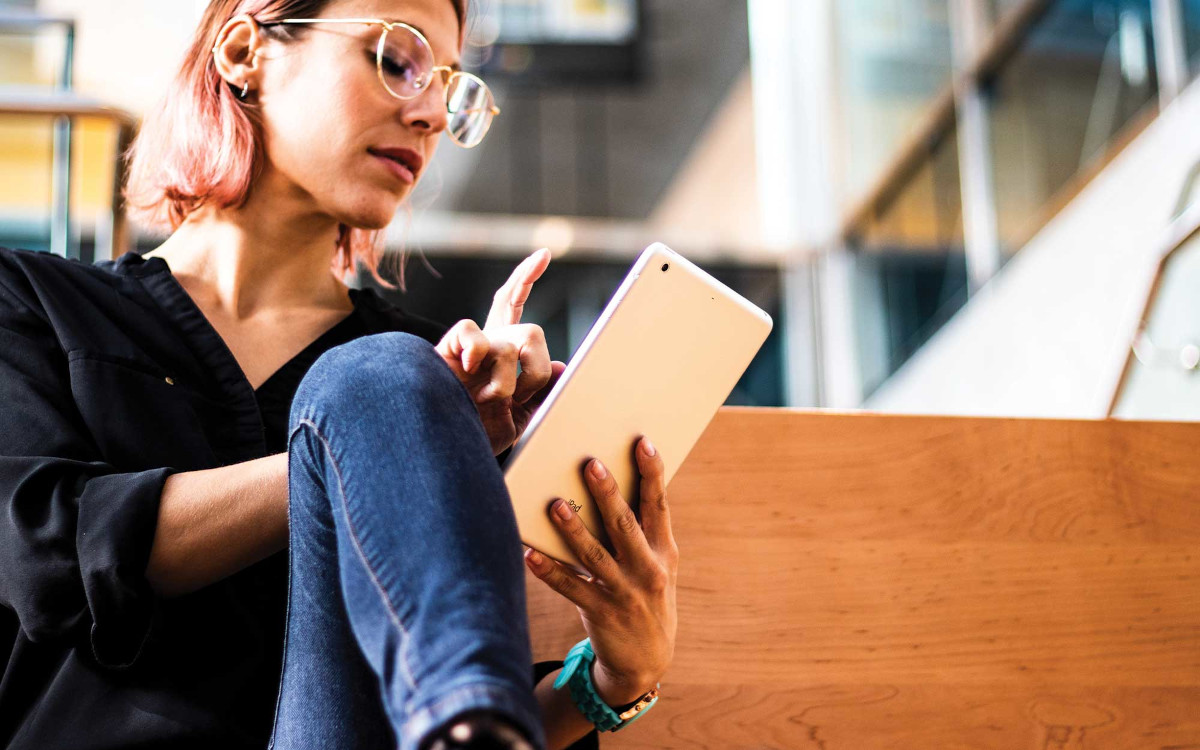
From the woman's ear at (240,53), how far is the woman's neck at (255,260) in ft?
0.49

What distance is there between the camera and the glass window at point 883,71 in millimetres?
5133

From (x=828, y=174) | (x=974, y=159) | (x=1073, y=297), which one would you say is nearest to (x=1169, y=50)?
(x=1073, y=297)

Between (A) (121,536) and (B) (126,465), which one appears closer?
(A) (121,536)

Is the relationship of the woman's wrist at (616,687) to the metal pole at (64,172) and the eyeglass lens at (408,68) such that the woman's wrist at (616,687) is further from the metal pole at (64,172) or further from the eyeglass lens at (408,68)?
the metal pole at (64,172)

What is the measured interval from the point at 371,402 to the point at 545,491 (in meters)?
0.24

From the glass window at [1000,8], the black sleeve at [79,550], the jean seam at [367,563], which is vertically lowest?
the black sleeve at [79,550]

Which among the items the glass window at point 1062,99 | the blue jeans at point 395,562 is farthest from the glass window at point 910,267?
the blue jeans at point 395,562

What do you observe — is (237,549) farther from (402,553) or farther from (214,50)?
(214,50)

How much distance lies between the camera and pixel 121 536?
0.96 m

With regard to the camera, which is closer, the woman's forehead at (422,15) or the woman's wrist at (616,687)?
the woman's wrist at (616,687)

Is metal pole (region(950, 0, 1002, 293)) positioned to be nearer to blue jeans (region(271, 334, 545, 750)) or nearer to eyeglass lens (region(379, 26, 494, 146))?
eyeglass lens (region(379, 26, 494, 146))

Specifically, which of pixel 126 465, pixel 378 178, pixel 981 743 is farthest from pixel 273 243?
pixel 981 743

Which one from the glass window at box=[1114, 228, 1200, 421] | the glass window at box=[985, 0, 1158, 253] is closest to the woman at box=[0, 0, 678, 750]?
the glass window at box=[1114, 228, 1200, 421]

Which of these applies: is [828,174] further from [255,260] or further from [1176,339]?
[255,260]
